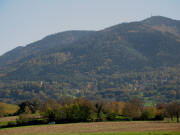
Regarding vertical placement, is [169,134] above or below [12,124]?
above

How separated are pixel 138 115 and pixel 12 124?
160 ft

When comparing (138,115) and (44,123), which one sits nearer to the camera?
(44,123)

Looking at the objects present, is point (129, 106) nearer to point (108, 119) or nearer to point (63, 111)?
point (108, 119)

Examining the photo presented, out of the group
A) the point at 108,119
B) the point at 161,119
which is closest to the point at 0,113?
the point at 108,119

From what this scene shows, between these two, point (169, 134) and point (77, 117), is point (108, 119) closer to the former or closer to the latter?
point (77, 117)

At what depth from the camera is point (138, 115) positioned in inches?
4624

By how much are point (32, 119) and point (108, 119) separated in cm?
2923

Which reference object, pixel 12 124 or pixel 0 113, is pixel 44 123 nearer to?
pixel 12 124

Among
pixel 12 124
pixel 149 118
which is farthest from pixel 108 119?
pixel 12 124

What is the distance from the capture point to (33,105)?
148875mm

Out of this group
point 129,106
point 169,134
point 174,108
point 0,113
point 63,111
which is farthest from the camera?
point 0,113

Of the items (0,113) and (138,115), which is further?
(0,113)

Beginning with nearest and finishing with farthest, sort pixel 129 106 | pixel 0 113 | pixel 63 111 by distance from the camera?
1. pixel 63 111
2. pixel 129 106
3. pixel 0 113

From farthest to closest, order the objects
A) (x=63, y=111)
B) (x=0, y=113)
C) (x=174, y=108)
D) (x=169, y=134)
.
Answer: (x=0, y=113), (x=63, y=111), (x=174, y=108), (x=169, y=134)
